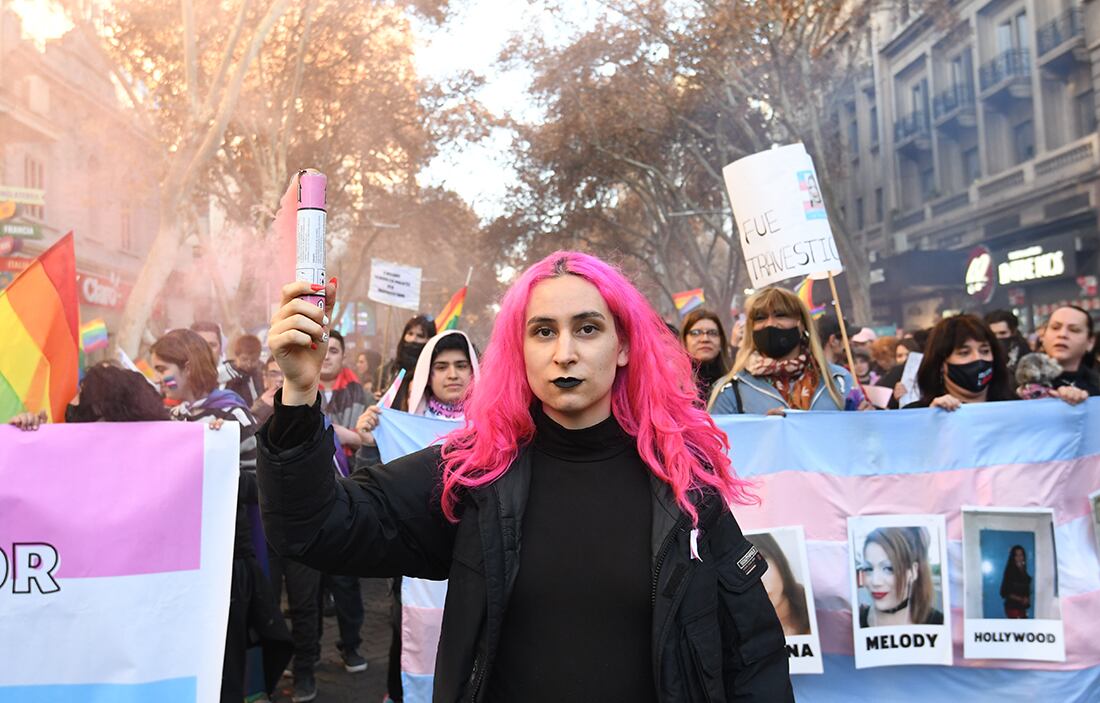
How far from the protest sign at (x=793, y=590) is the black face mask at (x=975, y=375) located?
113cm

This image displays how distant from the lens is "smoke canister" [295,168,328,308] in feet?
5.12

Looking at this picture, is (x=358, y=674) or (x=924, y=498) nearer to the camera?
(x=924, y=498)

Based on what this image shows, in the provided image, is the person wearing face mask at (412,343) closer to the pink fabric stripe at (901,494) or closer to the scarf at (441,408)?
the scarf at (441,408)

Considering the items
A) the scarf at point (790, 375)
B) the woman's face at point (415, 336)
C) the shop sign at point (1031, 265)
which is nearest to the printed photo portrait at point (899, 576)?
the scarf at point (790, 375)

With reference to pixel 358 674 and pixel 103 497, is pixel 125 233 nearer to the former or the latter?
pixel 358 674

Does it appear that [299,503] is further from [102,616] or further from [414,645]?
[414,645]

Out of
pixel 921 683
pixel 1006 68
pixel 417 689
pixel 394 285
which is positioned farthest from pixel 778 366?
pixel 1006 68

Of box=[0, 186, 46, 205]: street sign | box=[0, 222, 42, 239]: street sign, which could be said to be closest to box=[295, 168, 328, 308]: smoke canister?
box=[0, 186, 46, 205]: street sign

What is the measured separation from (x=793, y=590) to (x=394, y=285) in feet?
31.1

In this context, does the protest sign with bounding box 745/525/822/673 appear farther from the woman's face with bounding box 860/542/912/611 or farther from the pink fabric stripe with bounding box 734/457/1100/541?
the woman's face with bounding box 860/542/912/611

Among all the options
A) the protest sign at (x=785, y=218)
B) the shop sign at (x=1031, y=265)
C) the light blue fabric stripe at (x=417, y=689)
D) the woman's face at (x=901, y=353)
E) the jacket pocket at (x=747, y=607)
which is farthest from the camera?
the shop sign at (x=1031, y=265)

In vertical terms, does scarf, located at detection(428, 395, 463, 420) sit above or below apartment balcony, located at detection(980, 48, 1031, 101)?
below

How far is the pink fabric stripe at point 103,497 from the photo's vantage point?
128 inches

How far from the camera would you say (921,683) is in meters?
3.46
